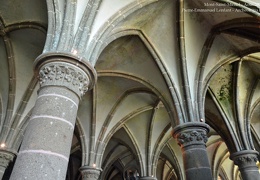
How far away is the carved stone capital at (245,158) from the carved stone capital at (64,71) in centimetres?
666

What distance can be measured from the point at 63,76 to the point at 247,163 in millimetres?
7194

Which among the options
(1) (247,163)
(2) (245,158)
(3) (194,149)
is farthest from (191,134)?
(2) (245,158)

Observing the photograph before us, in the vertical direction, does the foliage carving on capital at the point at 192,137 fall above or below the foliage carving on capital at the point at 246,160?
below

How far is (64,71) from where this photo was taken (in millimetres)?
4289

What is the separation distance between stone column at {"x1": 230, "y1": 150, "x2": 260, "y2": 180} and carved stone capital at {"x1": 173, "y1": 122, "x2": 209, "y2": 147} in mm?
3060

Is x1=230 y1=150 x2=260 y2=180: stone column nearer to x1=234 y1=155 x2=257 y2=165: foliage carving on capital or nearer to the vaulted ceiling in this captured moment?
x1=234 y1=155 x2=257 y2=165: foliage carving on capital

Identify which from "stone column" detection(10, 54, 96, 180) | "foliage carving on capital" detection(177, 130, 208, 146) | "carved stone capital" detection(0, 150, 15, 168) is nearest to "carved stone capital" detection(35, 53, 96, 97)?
"stone column" detection(10, 54, 96, 180)

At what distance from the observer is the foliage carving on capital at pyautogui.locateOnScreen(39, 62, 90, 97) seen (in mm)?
4160

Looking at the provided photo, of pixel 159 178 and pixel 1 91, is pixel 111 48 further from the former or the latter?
pixel 159 178

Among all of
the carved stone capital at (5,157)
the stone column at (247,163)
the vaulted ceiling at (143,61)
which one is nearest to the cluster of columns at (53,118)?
the vaulted ceiling at (143,61)

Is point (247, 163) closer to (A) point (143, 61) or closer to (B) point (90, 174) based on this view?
(A) point (143, 61)

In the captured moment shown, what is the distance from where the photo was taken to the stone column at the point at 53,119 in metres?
3.29

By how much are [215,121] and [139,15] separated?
5516mm

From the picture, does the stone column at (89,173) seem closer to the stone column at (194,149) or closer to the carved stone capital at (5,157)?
the carved stone capital at (5,157)
